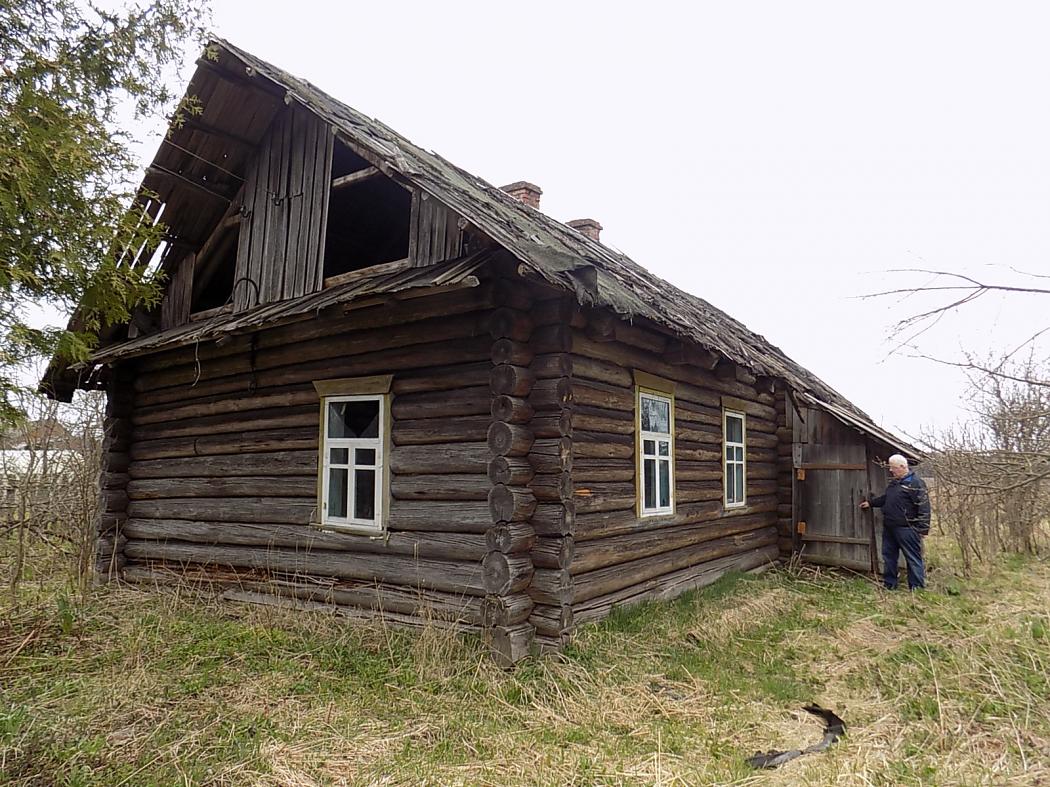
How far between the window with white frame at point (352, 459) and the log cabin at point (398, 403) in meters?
0.03

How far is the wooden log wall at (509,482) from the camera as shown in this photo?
19.7 feet

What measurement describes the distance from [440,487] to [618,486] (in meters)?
1.93

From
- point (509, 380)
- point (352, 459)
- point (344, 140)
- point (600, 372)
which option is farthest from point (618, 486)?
point (344, 140)

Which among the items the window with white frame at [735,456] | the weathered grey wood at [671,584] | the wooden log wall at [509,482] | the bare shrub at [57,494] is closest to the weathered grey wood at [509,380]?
the wooden log wall at [509,482]

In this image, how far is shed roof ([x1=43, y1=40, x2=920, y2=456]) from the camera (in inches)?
231

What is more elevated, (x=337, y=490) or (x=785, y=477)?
(x=785, y=477)

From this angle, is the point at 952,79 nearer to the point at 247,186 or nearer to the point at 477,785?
the point at 477,785

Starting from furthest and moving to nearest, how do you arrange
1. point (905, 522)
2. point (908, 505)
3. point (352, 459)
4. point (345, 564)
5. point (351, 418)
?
point (908, 505), point (905, 522), point (351, 418), point (352, 459), point (345, 564)

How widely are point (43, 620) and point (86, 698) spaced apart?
8.87 ft

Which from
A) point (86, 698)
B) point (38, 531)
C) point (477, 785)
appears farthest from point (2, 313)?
point (38, 531)

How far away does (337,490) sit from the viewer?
7.57 meters

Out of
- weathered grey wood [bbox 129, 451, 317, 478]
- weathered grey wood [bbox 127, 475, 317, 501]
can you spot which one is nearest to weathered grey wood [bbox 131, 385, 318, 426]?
weathered grey wood [bbox 129, 451, 317, 478]

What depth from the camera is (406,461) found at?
22.8 ft

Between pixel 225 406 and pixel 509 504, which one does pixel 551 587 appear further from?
pixel 225 406
